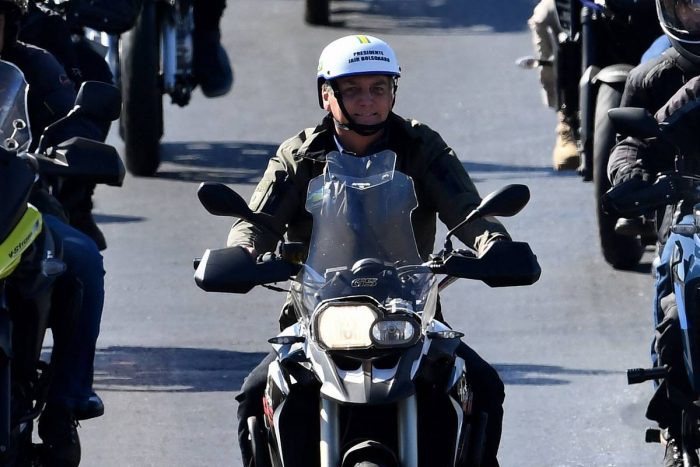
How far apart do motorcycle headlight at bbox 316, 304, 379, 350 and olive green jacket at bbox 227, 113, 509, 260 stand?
2.28ft

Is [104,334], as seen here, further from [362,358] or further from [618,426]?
[362,358]

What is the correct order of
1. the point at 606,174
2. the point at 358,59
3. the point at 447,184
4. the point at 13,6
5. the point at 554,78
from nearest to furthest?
the point at 358,59 < the point at 447,184 < the point at 13,6 < the point at 606,174 < the point at 554,78

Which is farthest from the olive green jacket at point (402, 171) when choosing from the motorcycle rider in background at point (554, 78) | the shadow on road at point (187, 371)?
the motorcycle rider in background at point (554, 78)

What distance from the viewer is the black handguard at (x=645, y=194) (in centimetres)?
714

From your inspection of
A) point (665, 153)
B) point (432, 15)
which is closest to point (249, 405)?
point (665, 153)

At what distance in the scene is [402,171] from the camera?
21.6 ft

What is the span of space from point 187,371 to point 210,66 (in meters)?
5.81

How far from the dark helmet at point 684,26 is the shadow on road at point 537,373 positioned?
6.00ft

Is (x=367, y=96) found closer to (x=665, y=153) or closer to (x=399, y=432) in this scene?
(x=399, y=432)

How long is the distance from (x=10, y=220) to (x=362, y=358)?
145cm

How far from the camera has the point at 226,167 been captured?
15.9 m

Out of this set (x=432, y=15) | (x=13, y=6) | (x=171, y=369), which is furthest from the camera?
(x=432, y=15)

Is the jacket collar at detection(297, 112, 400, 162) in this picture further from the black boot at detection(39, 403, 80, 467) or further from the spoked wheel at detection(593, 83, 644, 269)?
the spoked wheel at detection(593, 83, 644, 269)

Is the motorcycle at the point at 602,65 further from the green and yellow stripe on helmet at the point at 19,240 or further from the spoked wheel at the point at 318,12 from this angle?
the spoked wheel at the point at 318,12
